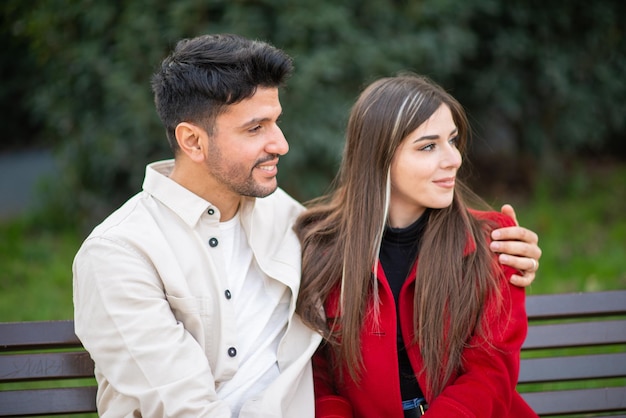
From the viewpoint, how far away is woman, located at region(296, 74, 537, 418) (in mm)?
2605

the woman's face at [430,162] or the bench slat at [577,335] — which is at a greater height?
the woman's face at [430,162]

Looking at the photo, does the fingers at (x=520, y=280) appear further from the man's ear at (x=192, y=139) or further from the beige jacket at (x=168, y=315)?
the man's ear at (x=192, y=139)

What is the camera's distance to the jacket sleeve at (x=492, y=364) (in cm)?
249

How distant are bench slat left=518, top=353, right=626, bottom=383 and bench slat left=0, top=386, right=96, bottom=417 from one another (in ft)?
5.88

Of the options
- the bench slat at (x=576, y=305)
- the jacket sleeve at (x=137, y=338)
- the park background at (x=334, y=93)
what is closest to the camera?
the jacket sleeve at (x=137, y=338)

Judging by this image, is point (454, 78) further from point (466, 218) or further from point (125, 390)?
point (125, 390)

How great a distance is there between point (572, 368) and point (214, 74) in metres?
1.93

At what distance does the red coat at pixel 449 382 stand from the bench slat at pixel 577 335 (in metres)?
0.35

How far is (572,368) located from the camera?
2.99 meters

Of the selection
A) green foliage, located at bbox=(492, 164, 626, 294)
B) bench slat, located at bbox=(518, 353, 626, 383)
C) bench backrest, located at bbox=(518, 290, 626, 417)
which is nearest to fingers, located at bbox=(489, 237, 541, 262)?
bench backrest, located at bbox=(518, 290, 626, 417)

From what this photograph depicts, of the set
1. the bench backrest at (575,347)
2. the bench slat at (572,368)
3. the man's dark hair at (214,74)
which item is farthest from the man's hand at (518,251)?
the man's dark hair at (214,74)

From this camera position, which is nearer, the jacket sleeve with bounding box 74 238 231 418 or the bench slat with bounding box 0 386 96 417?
the jacket sleeve with bounding box 74 238 231 418

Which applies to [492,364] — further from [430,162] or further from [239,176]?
[239,176]

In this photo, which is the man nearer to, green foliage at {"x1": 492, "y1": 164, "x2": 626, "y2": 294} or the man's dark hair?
the man's dark hair
